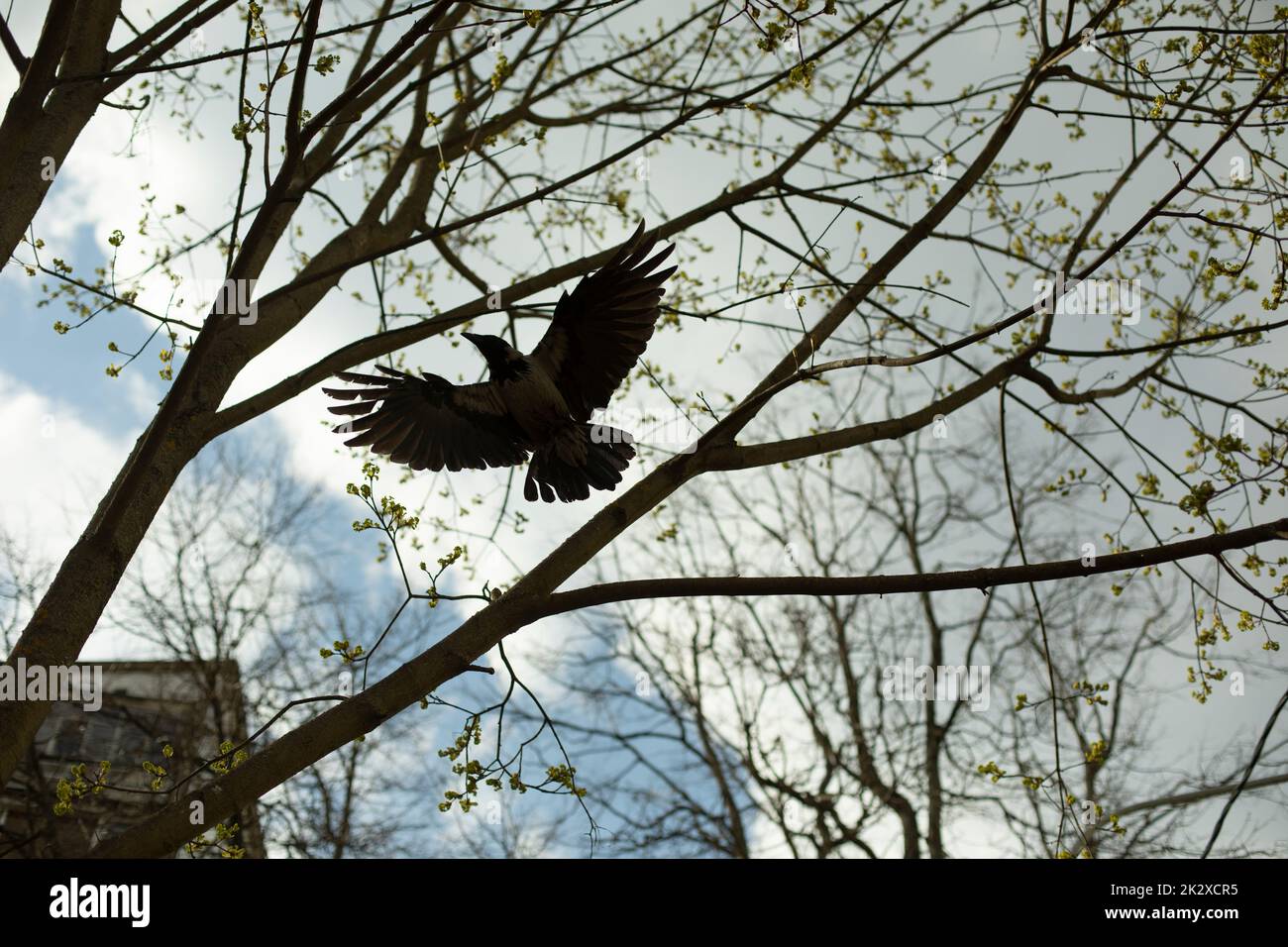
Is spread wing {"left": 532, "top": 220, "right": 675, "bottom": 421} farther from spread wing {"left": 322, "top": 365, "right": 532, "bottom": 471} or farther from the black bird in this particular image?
spread wing {"left": 322, "top": 365, "right": 532, "bottom": 471}

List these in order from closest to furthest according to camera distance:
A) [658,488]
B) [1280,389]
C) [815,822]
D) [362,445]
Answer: [658,488]
[1280,389]
[362,445]
[815,822]

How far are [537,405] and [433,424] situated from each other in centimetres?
59

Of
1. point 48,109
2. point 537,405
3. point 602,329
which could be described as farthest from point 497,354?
point 48,109

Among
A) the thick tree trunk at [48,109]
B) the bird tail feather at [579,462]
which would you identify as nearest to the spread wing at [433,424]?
the bird tail feather at [579,462]

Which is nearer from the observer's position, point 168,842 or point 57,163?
point 168,842

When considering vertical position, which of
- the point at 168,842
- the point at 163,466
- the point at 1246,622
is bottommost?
the point at 168,842

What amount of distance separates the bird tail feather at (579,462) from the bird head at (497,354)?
0.40m

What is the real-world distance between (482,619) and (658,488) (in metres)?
0.84

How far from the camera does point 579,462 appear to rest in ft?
16.0

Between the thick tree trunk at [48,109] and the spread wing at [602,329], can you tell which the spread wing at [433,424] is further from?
the thick tree trunk at [48,109]
